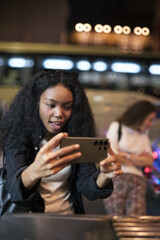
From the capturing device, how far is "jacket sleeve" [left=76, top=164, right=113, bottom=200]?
1.34m

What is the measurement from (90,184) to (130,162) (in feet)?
4.13

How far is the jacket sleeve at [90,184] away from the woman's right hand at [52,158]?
1.17 feet

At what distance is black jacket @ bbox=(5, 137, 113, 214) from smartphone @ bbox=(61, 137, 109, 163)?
240mm

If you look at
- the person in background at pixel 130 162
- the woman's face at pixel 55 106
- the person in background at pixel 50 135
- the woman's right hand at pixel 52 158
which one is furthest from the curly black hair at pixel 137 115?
the woman's right hand at pixel 52 158

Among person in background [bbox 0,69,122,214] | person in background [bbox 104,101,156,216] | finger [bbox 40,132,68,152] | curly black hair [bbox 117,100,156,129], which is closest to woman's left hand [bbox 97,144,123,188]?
person in background [bbox 0,69,122,214]

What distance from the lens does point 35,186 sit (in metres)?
1.20

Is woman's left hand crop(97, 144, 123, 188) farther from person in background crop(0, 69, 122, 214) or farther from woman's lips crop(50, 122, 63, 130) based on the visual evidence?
woman's lips crop(50, 122, 63, 130)

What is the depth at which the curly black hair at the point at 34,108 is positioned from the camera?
4.58 ft

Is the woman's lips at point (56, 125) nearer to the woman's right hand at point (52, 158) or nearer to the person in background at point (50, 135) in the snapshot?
the person in background at point (50, 135)

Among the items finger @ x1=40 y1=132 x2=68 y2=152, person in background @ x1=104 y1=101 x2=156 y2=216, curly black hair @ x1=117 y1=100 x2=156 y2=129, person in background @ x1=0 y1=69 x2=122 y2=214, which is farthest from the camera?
curly black hair @ x1=117 y1=100 x2=156 y2=129

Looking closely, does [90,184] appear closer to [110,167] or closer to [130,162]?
[110,167]

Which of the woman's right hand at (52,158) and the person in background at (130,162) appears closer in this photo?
the woman's right hand at (52,158)

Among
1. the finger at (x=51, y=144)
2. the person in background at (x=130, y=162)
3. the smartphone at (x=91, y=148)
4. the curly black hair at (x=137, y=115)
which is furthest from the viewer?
the curly black hair at (x=137, y=115)

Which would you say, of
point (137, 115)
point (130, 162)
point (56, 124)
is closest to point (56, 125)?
point (56, 124)
